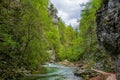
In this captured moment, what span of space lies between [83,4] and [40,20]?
24.6m

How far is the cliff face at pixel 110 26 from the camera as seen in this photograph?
1395cm

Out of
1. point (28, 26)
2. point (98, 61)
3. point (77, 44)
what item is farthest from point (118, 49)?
point (77, 44)

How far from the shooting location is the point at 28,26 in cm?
3000

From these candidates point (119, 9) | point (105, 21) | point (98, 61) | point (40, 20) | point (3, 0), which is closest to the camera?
point (119, 9)

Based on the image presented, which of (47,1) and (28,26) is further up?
(47,1)

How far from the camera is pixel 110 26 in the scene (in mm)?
14773

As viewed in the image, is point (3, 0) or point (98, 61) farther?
point (98, 61)

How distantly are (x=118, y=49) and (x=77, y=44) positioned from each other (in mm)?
49825

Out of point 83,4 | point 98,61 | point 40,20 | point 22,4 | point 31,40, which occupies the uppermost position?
point 83,4

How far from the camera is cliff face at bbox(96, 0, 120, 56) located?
13945mm

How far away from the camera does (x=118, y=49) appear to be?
1410cm

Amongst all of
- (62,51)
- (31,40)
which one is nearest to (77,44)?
(62,51)

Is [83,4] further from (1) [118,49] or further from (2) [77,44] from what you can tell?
(1) [118,49]

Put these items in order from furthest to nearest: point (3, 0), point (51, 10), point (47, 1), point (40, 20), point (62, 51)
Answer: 1. point (51, 10)
2. point (62, 51)
3. point (47, 1)
4. point (40, 20)
5. point (3, 0)
